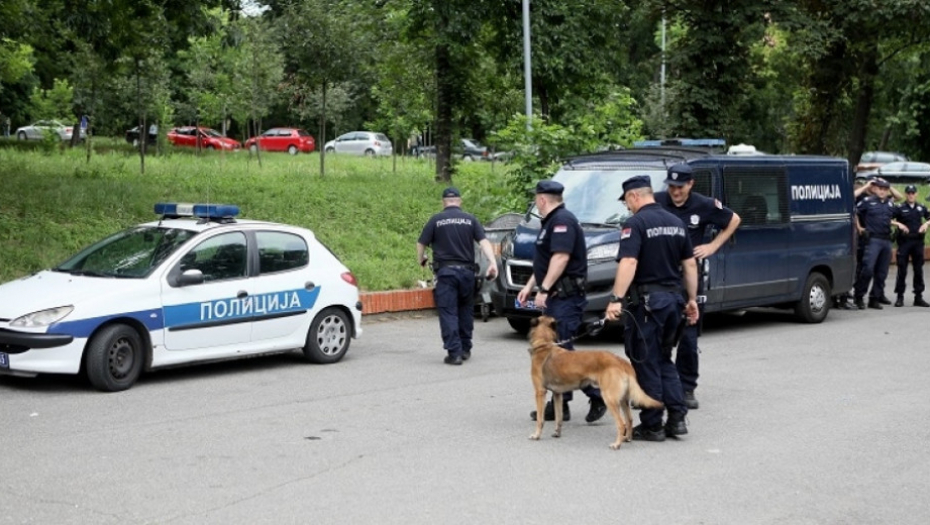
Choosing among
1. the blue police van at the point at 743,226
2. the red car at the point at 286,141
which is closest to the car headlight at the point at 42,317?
the blue police van at the point at 743,226

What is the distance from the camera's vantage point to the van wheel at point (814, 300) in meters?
16.2

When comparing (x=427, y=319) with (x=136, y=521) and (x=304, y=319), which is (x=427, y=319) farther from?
(x=136, y=521)

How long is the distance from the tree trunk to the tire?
10.4m

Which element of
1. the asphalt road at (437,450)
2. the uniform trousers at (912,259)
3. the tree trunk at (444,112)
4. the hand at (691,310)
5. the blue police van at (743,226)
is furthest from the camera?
the tree trunk at (444,112)

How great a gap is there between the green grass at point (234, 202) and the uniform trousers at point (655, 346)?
8.28 m

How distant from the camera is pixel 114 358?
34.4ft

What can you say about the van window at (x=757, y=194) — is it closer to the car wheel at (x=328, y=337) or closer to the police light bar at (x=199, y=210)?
the car wheel at (x=328, y=337)

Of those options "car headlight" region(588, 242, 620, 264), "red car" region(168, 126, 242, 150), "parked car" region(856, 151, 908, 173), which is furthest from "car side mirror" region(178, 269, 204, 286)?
"parked car" region(856, 151, 908, 173)

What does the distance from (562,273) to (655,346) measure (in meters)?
1.17

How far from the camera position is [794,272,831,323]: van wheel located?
1616 centimetres

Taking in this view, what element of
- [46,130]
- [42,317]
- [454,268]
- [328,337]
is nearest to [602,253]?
[454,268]

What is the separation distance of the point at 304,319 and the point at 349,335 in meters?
0.69

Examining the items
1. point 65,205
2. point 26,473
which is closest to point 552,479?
point 26,473

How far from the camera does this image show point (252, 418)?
31.1 feet
